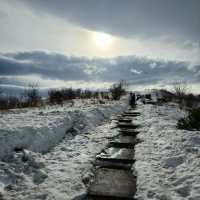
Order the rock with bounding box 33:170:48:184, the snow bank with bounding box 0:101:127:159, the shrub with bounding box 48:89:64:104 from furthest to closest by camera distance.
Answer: the shrub with bounding box 48:89:64:104 → the snow bank with bounding box 0:101:127:159 → the rock with bounding box 33:170:48:184

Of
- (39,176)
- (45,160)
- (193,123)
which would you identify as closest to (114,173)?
(39,176)

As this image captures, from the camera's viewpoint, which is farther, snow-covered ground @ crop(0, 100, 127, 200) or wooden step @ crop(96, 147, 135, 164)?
wooden step @ crop(96, 147, 135, 164)

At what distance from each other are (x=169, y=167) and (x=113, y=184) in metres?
1.54

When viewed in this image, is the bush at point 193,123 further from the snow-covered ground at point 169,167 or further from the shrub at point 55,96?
the shrub at point 55,96

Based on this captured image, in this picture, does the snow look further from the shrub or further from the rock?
the shrub

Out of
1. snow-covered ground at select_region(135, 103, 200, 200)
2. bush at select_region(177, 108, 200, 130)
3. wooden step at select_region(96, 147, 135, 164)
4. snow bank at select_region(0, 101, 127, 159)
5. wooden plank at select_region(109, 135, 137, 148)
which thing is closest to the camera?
snow-covered ground at select_region(135, 103, 200, 200)

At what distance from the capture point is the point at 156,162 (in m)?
5.70

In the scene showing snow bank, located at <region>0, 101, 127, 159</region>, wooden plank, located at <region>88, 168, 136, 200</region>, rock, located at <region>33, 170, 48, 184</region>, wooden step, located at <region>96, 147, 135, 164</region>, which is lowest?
wooden plank, located at <region>88, 168, 136, 200</region>

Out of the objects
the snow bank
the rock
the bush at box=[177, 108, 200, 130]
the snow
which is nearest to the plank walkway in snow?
the snow

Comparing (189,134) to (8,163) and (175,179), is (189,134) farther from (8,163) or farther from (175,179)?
(8,163)

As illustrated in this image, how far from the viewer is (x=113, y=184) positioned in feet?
15.0

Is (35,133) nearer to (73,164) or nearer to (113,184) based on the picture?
(73,164)

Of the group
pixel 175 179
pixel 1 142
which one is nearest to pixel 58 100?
pixel 1 142

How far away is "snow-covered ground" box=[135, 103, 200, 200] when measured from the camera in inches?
163
